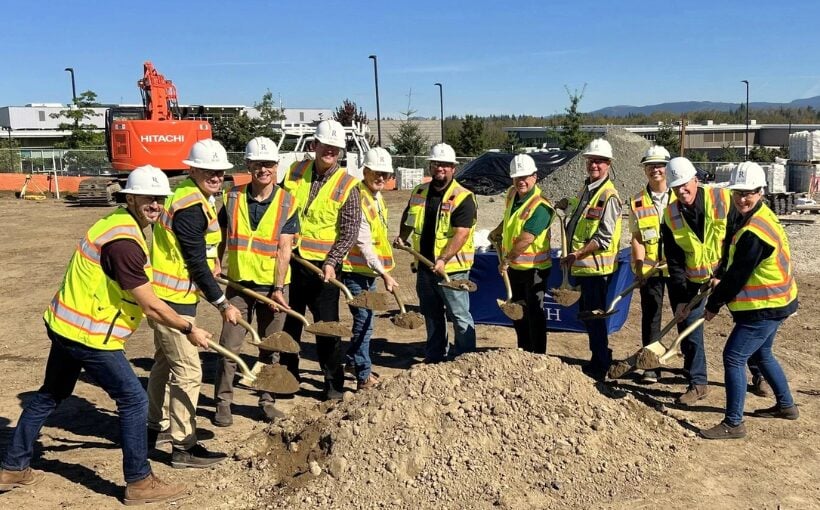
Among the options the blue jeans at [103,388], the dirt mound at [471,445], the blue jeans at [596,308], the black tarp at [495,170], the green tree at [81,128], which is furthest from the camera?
the green tree at [81,128]

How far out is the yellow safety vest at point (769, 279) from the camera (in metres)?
4.90

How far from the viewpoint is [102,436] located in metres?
5.35

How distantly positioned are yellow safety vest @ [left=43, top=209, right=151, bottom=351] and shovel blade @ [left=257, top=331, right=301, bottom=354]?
50.6 inches

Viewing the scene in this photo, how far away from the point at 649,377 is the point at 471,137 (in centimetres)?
3544

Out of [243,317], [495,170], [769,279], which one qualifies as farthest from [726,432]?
[495,170]

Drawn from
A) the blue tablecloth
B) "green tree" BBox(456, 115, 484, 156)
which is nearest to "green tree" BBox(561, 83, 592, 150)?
"green tree" BBox(456, 115, 484, 156)

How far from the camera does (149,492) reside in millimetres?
4289

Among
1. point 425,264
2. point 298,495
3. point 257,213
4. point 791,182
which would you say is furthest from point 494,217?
point 298,495

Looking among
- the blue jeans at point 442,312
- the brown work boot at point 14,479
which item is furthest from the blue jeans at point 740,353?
the brown work boot at point 14,479

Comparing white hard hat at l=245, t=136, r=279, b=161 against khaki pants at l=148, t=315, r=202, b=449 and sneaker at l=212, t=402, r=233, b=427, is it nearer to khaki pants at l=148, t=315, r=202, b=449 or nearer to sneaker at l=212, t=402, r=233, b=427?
khaki pants at l=148, t=315, r=202, b=449

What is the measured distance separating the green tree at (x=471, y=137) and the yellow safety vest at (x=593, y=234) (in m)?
35.0

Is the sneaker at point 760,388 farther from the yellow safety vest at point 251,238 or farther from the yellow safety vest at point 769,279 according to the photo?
the yellow safety vest at point 251,238

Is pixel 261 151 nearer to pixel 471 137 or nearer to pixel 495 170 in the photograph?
pixel 495 170

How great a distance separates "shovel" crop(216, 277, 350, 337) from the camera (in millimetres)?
5207
